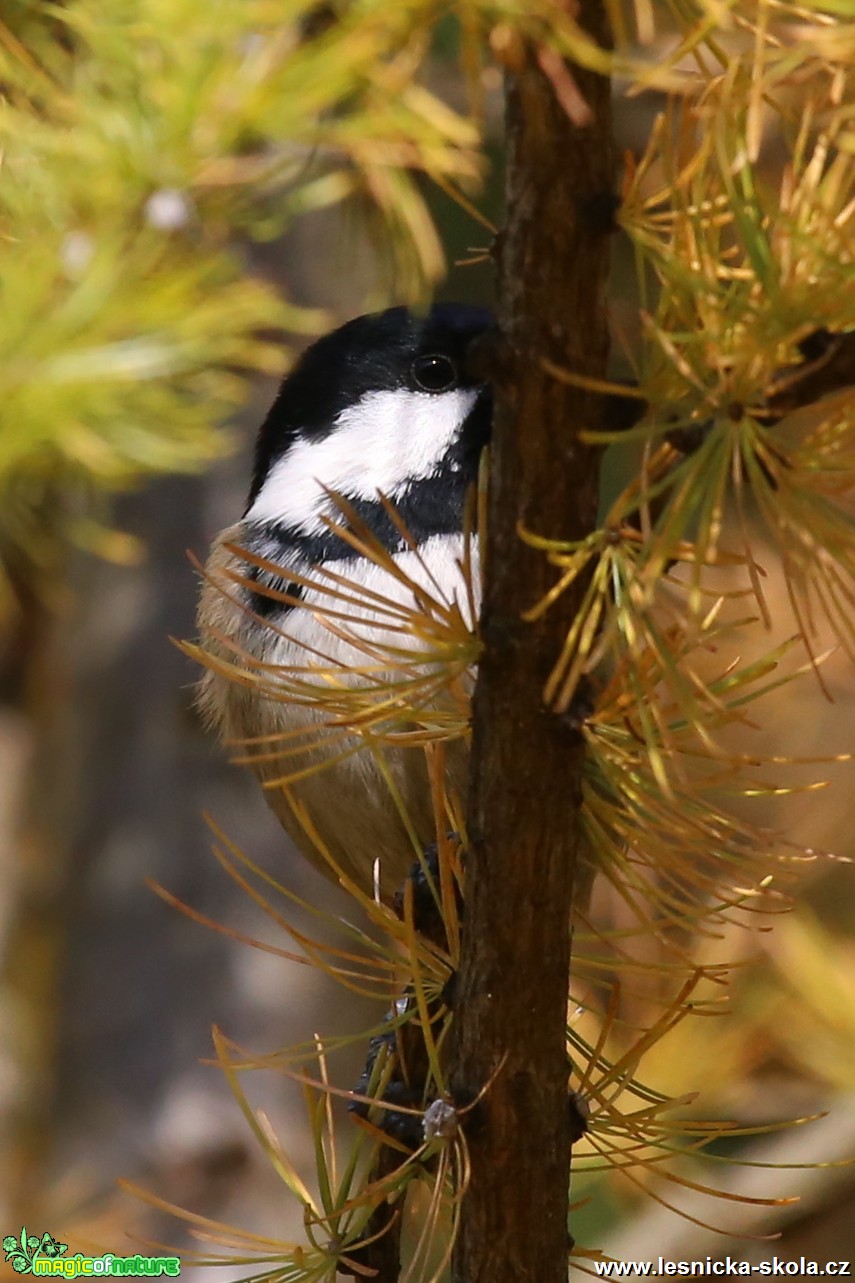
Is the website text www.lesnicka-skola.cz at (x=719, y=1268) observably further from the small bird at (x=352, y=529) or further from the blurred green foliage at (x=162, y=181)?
the blurred green foliage at (x=162, y=181)

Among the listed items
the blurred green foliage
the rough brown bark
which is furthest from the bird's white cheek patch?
the rough brown bark

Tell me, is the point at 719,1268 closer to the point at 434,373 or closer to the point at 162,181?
the point at 434,373

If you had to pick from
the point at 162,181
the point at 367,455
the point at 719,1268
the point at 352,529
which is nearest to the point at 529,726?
the point at 162,181

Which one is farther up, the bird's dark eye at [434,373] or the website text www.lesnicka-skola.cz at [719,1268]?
the bird's dark eye at [434,373]

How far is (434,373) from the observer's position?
4.88 feet

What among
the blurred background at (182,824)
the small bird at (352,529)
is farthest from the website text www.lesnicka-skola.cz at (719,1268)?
the small bird at (352,529)

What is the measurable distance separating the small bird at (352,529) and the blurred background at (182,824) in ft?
0.32

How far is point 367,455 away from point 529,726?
0.77 meters

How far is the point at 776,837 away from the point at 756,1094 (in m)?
1.32

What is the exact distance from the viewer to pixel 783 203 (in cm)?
70

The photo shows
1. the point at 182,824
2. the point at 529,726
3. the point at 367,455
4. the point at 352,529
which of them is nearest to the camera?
the point at 529,726

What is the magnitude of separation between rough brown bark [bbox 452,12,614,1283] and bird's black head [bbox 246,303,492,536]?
0.61 m

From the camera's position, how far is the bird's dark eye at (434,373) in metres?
1.48

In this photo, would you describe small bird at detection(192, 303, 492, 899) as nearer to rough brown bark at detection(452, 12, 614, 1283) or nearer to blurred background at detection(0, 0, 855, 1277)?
blurred background at detection(0, 0, 855, 1277)
